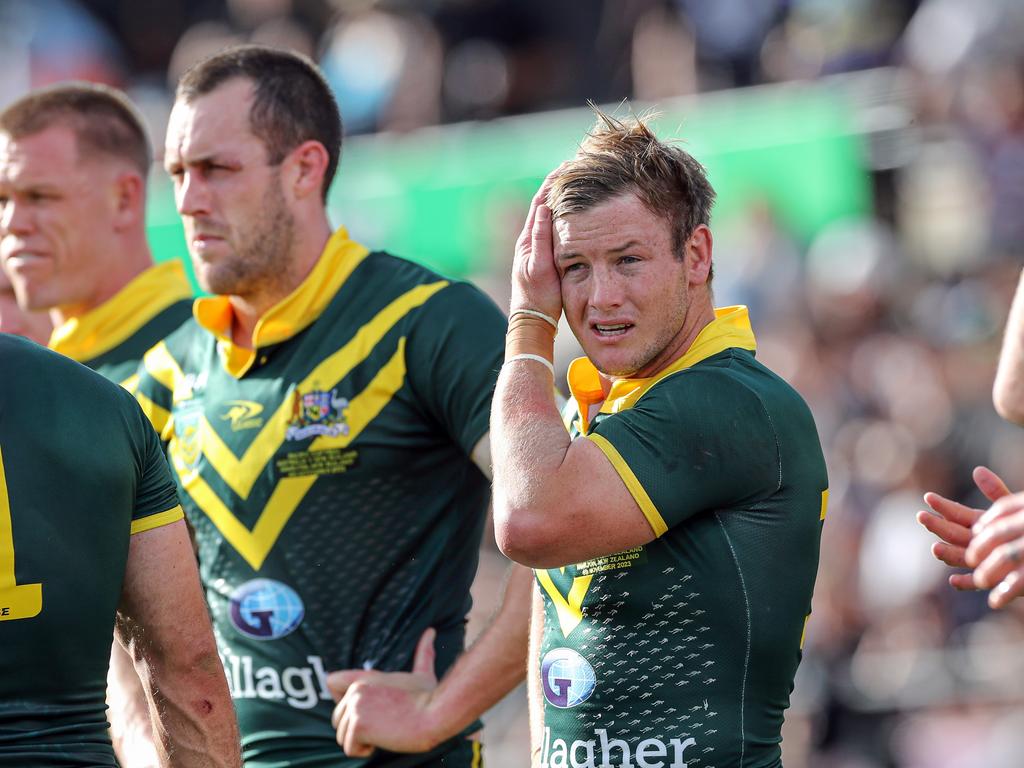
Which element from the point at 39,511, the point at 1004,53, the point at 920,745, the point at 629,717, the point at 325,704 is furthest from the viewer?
the point at 1004,53

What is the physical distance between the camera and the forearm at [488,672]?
4.20 m

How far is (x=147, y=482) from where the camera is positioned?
11.2 ft

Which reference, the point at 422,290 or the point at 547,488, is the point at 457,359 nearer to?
the point at 422,290

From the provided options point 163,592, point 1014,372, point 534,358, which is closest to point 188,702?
point 163,592

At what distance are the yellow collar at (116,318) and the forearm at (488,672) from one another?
73.5 inches

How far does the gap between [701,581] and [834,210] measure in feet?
24.4

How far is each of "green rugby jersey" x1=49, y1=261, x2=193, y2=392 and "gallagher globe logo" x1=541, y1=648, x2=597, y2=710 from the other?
2.25 metres

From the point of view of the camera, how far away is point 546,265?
3.61 m

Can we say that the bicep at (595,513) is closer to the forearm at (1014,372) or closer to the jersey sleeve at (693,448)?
the jersey sleeve at (693,448)

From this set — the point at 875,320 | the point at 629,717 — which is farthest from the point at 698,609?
the point at 875,320

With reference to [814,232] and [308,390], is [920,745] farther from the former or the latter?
[308,390]

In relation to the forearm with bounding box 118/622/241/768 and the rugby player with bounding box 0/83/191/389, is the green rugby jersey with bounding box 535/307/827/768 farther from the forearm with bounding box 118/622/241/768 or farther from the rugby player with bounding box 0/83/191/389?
the rugby player with bounding box 0/83/191/389

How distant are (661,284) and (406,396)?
3.61 feet

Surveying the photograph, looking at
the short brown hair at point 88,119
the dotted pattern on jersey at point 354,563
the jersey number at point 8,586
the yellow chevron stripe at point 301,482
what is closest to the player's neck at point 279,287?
the yellow chevron stripe at point 301,482
